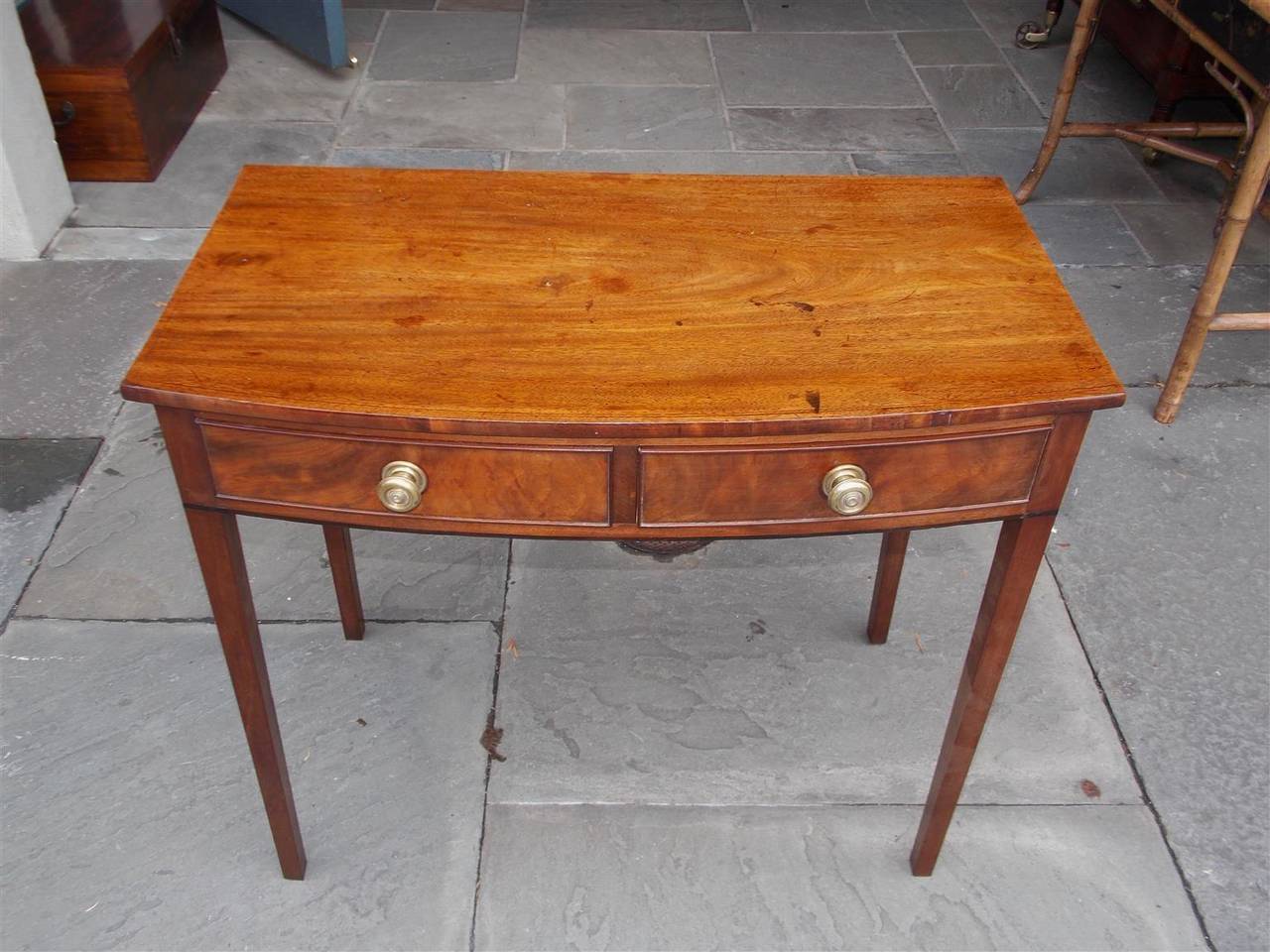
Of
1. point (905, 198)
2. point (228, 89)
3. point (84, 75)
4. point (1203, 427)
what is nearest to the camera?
point (905, 198)

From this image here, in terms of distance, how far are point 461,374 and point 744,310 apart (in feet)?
1.08

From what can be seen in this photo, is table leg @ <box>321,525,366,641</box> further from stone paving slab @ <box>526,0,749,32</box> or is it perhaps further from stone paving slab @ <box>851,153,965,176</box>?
stone paving slab @ <box>526,0,749,32</box>

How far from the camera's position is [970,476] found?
1242 mm

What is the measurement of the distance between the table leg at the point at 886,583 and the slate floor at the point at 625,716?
5cm

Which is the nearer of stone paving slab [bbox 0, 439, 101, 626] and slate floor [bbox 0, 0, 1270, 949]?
slate floor [bbox 0, 0, 1270, 949]

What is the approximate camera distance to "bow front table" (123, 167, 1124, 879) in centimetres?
116

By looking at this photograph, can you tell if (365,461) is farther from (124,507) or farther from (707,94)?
(707,94)

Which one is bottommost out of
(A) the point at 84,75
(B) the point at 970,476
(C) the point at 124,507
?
(C) the point at 124,507

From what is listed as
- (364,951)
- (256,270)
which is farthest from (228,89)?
(364,951)

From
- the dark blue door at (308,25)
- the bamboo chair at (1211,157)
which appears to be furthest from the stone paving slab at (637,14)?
the bamboo chair at (1211,157)

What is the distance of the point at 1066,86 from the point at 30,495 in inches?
110

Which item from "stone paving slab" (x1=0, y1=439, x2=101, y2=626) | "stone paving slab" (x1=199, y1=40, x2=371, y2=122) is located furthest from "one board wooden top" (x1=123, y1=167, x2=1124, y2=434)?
"stone paving slab" (x1=199, y1=40, x2=371, y2=122)

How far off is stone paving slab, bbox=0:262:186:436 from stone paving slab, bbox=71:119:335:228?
0.83ft

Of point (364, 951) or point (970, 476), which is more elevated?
point (970, 476)
